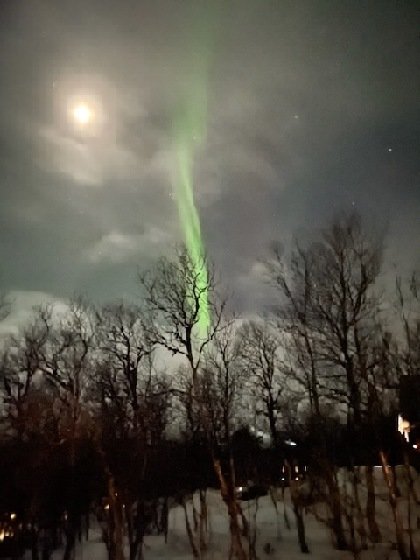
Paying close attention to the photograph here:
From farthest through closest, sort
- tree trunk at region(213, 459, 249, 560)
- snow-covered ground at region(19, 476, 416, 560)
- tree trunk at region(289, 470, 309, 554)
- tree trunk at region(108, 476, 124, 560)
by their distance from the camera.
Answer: tree trunk at region(289, 470, 309, 554) → snow-covered ground at region(19, 476, 416, 560) → tree trunk at region(108, 476, 124, 560) → tree trunk at region(213, 459, 249, 560)

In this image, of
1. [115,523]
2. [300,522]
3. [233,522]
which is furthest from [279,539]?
[115,523]

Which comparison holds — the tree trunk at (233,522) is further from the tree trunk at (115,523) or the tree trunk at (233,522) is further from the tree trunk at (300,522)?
the tree trunk at (300,522)

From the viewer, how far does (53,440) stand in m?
18.0

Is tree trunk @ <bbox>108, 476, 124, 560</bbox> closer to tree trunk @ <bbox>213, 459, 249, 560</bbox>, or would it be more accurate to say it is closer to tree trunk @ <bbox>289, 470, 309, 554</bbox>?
tree trunk @ <bbox>213, 459, 249, 560</bbox>

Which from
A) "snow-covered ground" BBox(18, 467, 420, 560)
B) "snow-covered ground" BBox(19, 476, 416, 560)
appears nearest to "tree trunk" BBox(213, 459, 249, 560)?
"snow-covered ground" BBox(18, 467, 420, 560)

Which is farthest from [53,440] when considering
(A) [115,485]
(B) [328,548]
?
(B) [328,548]

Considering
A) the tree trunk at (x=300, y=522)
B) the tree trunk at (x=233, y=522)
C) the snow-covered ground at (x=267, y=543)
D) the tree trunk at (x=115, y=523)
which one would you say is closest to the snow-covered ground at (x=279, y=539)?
the snow-covered ground at (x=267, y=543)

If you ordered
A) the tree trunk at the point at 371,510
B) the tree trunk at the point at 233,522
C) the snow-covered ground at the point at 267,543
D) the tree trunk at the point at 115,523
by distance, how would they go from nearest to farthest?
the tree trunk at the point at 233,522, the tree trunk at the point at 115,523, the tree trunk at the point at 371,510, the snow-covered ground at the point at 267,543

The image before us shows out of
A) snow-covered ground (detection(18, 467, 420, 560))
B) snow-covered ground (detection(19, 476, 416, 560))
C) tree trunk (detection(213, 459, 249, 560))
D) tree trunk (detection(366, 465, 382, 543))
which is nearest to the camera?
tree trunk (detection(213, 459, 249, 560))

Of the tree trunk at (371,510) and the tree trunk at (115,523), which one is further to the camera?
the tree trunk at (371,510)

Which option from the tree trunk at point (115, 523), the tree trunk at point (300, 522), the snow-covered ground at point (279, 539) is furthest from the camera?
the tree trunk at point (300, 522)

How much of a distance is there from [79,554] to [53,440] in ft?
10.5

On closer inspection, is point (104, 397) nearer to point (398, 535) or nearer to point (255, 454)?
point (255, 454)

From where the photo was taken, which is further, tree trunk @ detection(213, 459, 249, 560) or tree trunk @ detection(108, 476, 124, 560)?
tree trunk @ detection(108, 476, 124, 560)
